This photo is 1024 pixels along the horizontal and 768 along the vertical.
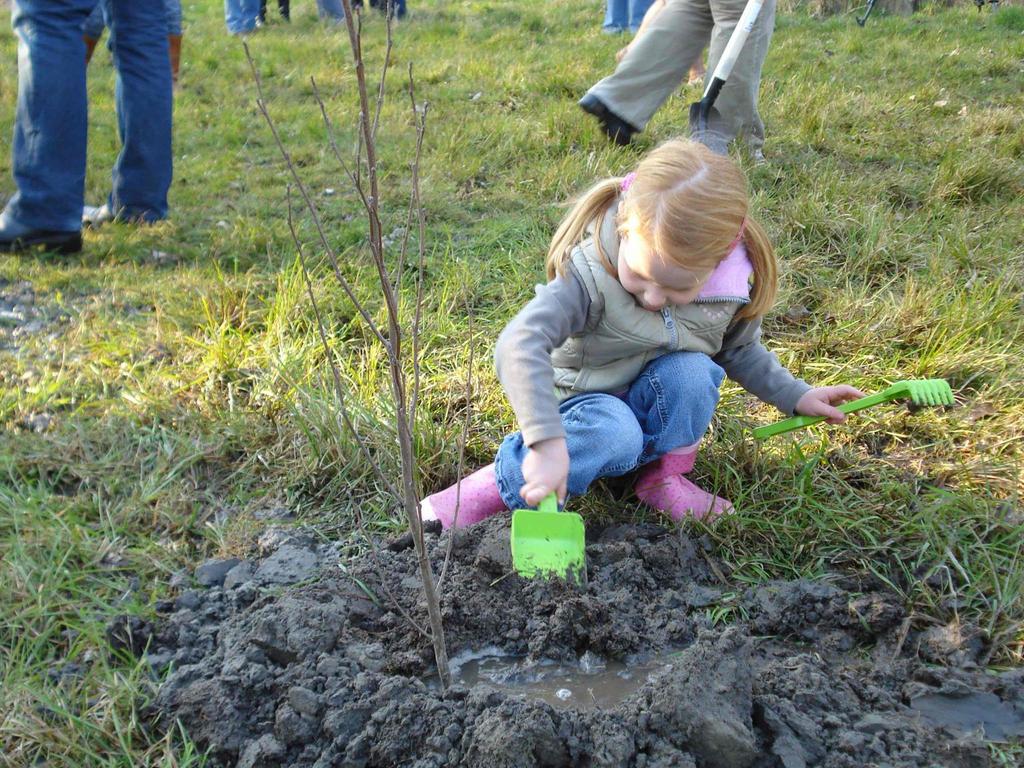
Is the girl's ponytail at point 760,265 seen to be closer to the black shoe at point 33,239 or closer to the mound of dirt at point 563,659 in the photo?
the mound of dirt at point 563,659

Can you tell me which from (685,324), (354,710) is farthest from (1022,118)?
(354,710)

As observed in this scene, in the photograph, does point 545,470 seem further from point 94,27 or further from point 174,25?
point 174,25

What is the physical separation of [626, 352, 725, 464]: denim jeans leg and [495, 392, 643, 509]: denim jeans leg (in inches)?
2.6

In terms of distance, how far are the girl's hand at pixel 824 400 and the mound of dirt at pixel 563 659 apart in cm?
48

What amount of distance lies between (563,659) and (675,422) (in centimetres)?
69

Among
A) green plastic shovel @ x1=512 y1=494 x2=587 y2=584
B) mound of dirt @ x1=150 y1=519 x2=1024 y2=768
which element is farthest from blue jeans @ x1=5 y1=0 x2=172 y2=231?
green plastic shovel @ x1=512 y1=494 x2=587 y2=584

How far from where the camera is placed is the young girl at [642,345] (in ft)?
6.85

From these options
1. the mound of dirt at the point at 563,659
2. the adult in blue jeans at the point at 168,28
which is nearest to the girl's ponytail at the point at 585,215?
the mound of dirt at the point at 563,659

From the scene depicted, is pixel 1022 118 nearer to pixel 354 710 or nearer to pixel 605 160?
pixel 605 160

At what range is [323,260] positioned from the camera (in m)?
3.67

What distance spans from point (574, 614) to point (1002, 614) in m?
0.96

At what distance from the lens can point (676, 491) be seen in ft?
7.93

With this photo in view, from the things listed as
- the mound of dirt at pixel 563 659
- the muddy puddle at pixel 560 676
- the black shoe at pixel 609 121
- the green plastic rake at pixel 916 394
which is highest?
the black shoe at pixel 609 121

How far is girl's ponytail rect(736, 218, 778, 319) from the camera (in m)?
2.37
